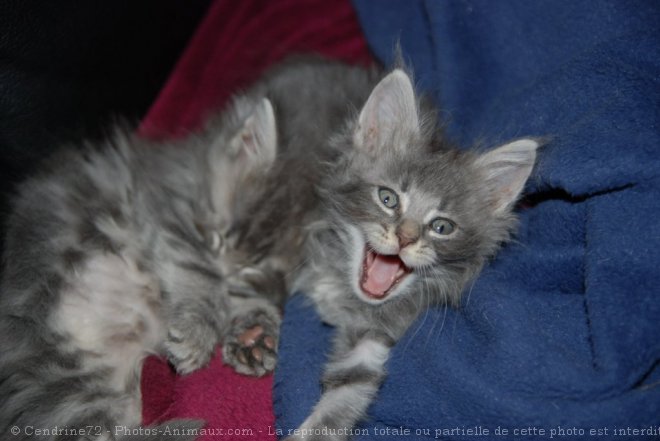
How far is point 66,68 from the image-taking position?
168 cm

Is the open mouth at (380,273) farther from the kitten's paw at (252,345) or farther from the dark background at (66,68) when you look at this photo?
the dark background at (66,68)

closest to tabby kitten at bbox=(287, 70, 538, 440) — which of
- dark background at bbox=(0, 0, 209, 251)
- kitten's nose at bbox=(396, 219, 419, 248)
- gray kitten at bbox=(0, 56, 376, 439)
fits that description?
kitten's nose at bbox=(396, 219, 419, 248)

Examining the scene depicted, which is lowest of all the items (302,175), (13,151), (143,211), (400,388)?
(400,388)

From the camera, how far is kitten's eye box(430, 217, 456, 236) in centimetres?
150

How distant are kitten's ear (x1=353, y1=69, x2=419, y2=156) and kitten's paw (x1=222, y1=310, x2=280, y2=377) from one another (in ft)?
1.82

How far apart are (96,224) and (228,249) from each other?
36cm

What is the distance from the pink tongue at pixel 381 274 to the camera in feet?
5.09

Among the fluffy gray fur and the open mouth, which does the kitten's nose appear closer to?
the fluffy gray fur

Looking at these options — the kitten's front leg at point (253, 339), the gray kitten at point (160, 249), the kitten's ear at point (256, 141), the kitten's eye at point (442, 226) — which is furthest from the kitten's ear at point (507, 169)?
the kitten's front leg at point (253, 339)

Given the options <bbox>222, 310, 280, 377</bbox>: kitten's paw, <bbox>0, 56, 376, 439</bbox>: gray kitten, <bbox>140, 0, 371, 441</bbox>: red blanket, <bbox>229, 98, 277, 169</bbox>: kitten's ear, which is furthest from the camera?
<bbox>140, 0, 371, 441</bbox>: red blanket

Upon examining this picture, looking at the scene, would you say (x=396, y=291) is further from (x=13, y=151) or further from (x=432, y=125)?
(x=13, y=151)

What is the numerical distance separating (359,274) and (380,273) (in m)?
0.06

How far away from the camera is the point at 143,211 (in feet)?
5.64

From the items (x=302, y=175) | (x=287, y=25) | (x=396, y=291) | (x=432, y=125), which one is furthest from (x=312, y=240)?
(x=287, y=25)
